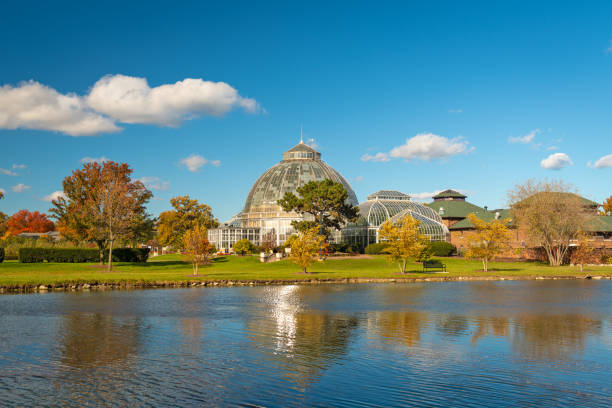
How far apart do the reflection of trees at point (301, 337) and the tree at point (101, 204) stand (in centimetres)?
3781

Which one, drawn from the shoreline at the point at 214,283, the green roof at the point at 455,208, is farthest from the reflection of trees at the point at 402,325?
the green roof at the point at 455,208

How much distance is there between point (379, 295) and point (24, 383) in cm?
2523

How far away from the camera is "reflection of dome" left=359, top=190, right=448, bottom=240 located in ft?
301

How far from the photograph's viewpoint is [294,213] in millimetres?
98625

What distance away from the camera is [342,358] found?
54.7ft

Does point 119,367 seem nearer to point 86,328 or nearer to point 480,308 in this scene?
point 86,328

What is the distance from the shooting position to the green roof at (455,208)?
111200 mm

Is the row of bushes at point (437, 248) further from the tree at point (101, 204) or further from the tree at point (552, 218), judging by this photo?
the tree at point (101, 204)

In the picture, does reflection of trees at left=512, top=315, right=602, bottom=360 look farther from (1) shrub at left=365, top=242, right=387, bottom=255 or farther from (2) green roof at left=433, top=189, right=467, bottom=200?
(2) green roof at left=433, top=189, right=467, bottom=200

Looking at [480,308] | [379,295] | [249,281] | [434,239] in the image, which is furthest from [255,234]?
[480,308]

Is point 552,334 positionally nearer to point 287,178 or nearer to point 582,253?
point 582,253

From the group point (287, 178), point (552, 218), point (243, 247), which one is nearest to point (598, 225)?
point (552, 218)

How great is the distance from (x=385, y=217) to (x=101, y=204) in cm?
5157

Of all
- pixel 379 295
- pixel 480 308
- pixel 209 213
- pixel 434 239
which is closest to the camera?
pixel 480 308
